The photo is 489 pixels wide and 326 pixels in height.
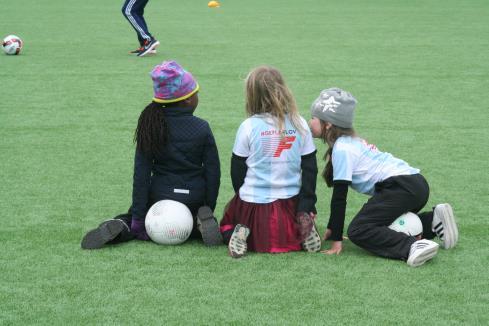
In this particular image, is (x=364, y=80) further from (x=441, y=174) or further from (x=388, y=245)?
(x=388, y=245)

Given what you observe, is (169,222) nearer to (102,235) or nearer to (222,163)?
(102,235)

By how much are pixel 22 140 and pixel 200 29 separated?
9.59m

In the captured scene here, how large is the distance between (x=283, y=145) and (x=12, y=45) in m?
8.72

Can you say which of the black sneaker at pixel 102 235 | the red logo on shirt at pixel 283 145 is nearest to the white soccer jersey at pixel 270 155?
the red logo on shirt at pixel 283 145

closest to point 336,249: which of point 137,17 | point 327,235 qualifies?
point 327,235

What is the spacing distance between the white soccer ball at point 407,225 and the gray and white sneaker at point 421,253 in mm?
253

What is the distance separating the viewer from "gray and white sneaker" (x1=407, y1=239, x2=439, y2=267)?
14.3 ft

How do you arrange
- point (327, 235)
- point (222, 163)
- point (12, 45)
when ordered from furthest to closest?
1. point (12, 45)
2. point (222, 163)
3. point (327, 235)

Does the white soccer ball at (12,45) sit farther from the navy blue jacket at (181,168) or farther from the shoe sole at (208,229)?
the shoe sole at (208,229)

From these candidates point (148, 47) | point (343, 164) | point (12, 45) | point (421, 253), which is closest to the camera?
point (421, 253)

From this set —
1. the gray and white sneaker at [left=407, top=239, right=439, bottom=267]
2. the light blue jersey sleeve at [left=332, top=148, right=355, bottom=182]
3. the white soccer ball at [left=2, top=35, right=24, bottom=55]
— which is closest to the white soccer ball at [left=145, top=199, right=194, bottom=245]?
the light blue jersey sleeve at [left=332, top=148, right=355, bottom=182]

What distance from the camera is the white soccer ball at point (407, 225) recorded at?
15.3 feet

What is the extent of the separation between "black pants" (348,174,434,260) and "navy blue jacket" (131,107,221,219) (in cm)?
91

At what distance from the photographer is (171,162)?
489 centimetres
